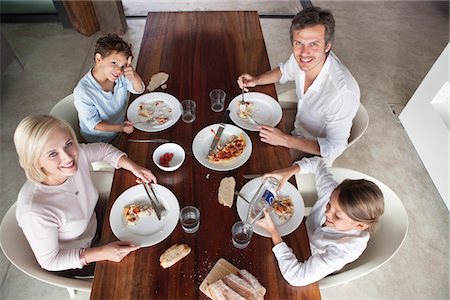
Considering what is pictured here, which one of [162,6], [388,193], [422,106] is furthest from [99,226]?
[162,6]

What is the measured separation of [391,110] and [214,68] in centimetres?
218

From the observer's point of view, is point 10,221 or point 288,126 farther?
point 288,126

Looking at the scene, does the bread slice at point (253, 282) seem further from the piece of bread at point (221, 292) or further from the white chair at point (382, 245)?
the white chair at point (382, 245)

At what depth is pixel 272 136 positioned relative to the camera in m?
1.80

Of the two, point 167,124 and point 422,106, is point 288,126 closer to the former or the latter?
point 167,124

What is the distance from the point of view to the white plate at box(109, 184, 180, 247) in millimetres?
1453

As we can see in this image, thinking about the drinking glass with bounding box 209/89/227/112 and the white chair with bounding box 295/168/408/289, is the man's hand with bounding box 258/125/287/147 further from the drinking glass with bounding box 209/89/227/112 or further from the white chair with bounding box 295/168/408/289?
the white chair with bounding box 295/168/408/289

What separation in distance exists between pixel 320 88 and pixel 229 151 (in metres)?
0.68

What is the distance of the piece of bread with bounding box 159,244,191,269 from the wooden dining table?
0.02 metres

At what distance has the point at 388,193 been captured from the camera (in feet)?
5.76

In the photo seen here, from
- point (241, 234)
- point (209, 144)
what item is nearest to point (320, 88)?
point (209, 144)

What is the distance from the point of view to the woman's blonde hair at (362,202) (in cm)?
130

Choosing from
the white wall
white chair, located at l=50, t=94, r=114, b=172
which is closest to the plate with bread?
white chair, located at l=50, t=94, r=114, b=172

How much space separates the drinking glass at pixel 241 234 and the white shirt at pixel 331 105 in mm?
718
